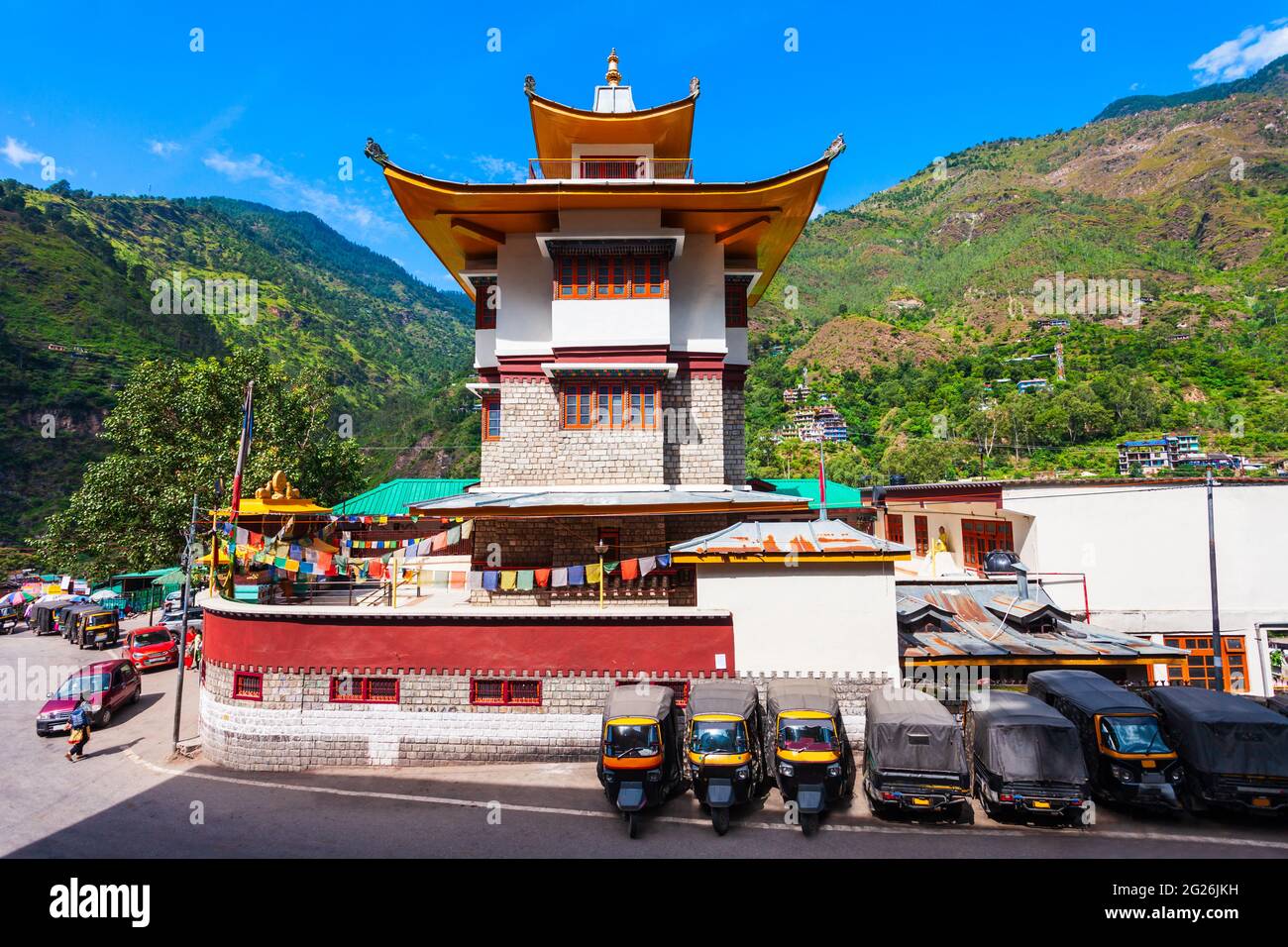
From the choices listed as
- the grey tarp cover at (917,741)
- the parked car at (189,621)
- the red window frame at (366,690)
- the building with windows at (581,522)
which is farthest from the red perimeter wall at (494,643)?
the parked car at (189,621)

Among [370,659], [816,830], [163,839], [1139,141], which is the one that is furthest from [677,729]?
[1139,141]

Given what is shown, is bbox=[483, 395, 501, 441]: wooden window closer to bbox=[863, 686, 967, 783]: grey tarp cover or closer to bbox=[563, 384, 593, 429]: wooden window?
bbox=[563, 384, 593, 429]: wooden window

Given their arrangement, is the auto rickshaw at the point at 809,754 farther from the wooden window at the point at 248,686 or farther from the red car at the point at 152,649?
the red car at the point at 152,649

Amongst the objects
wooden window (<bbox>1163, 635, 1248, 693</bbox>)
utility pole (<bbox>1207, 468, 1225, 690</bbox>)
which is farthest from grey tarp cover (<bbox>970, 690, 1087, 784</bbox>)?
wooden window (<bbox>1163, 635, 1248, 693</bbox>)

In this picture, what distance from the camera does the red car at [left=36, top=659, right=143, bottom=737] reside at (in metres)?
15.4

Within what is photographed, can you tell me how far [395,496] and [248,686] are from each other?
64.4 ft

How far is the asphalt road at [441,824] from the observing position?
9.14 m

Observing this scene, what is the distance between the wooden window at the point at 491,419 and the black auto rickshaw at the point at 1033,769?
1462cm

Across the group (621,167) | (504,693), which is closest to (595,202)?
(621,167)

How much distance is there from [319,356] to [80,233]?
4026 cm

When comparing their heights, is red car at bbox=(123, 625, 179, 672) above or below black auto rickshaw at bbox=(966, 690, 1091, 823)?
below

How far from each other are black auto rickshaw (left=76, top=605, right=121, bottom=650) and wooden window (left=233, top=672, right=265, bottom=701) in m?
20.2

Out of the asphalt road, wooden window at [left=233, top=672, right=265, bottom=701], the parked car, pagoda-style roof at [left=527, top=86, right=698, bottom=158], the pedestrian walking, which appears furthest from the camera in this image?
the parked car

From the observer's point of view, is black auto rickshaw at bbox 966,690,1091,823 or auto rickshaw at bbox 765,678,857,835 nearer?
black auto rickshaw at bbox 966,690,1091,823
